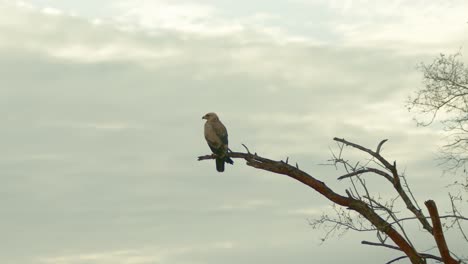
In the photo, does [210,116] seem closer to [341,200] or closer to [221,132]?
[221,132]

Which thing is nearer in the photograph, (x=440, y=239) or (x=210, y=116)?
(x=440, y=239)

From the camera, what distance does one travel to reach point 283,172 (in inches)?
398

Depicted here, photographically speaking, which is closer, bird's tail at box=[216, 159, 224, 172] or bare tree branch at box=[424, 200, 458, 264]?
bare tree branch at box=[424, 200, 458, 264]

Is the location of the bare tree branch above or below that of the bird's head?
below

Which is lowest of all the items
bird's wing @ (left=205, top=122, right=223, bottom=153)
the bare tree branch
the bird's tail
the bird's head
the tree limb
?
the bare tree branch

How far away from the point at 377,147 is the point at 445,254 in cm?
177

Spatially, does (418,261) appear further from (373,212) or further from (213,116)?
(213,116)

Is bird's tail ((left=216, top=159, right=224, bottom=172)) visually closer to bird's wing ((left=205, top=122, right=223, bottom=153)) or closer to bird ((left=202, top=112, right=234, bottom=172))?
bird ((left=202, top=112, right=234, bottom=172))

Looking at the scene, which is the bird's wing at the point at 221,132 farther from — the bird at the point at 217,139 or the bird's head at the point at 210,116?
the bird's head at the point at 210,116

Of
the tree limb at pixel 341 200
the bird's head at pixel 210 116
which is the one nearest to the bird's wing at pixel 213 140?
the bird's head at pixel 210 116

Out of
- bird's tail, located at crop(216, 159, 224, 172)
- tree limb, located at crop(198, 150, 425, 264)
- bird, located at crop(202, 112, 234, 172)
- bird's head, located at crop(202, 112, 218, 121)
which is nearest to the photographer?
tree limb, located at crop(198, 150, 425, 264)

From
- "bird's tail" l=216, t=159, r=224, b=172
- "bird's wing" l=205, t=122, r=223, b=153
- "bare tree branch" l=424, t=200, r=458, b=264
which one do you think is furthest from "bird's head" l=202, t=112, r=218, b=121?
"bare tree branch" l=424, t=200, r=458, b=264

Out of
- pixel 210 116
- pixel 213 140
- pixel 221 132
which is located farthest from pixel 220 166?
pixel 210 116

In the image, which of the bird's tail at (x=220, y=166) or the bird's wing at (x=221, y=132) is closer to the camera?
the bird's wing at (x=221, y=132)
